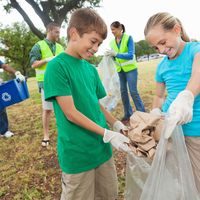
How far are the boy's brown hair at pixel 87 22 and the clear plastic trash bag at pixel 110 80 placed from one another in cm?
172

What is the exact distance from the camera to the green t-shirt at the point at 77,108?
903 millimetres

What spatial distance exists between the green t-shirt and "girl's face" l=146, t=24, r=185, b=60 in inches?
20.3

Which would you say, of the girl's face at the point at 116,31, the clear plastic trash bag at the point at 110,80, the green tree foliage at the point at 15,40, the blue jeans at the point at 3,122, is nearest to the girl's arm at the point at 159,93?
the clear plastic trash bag at the point at 110,80

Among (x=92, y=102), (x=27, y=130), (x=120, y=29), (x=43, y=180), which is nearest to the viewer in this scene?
(x=92, y=102)

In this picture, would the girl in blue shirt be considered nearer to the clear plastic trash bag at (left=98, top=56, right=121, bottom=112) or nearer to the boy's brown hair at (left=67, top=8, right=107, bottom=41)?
the boy's brown hair at (left=67, top=8, right=107, bottom=41)

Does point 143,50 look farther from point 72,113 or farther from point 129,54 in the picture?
point 72,113

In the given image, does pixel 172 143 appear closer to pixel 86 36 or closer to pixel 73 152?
pixel 73 152

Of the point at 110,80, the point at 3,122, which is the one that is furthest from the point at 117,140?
the point at 3,122

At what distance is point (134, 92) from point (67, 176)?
2094 millimetres

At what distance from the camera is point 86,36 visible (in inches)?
37.7

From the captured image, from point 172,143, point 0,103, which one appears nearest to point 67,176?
point 172,143

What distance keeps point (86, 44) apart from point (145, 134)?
25.7 inches

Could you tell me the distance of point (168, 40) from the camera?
961mm

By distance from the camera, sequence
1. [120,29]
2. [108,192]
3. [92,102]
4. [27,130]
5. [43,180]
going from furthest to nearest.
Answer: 1. [27,130]
2. [120,29]
3. [43,180]
4. [108,192]
5. [92,102]
